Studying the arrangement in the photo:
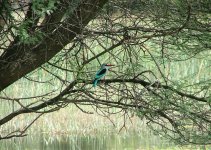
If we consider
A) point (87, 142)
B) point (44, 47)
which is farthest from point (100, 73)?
point (87, 142)

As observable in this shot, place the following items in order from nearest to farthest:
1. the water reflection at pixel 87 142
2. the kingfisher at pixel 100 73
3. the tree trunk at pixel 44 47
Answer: the tree trunk at pixel 44 47 < the kingfisher at pixel 100 73 < the water reflection at pixel 87 142

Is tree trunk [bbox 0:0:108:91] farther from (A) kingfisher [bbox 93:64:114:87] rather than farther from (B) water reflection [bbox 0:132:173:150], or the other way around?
(B) water reflection [bbox 0:132:173:150]

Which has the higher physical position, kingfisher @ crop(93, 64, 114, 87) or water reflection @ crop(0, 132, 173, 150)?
kingfisher @ crop(93, 64, 114, 87)

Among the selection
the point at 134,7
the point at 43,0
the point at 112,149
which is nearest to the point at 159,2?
the point at 134,7

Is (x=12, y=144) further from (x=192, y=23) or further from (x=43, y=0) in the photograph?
(x=43, y=0)

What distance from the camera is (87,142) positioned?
313 inches

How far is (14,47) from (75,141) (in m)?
5.30

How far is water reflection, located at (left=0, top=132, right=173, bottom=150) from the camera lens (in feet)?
25.4

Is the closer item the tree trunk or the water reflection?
the tree trunk

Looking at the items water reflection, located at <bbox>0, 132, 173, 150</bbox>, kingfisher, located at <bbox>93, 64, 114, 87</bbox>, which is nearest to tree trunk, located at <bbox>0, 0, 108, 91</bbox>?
kingfisher, located at <bbox>93, 64, 114, 87</bbox>

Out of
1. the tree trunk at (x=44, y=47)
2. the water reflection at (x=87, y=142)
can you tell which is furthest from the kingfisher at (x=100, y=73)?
the water reflection at (x=87, y=142)

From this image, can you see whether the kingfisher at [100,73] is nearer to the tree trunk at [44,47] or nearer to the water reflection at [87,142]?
the tree trunk at [44,47]

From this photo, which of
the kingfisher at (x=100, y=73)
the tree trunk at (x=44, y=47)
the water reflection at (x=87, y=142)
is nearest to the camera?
the tree trunk at (x=44, y=47)

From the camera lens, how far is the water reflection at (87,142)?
775 cm
